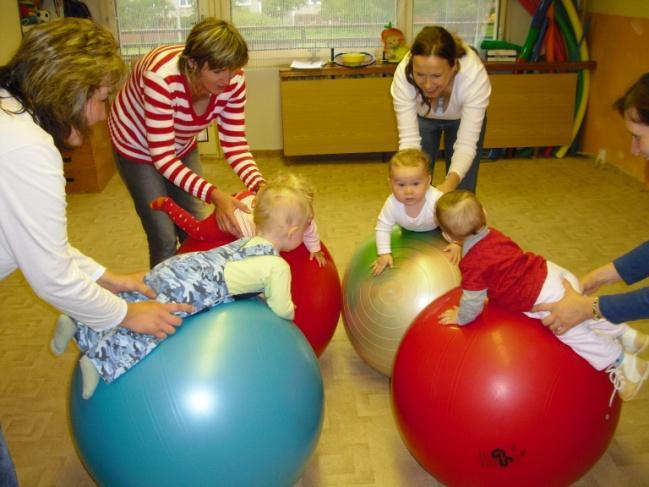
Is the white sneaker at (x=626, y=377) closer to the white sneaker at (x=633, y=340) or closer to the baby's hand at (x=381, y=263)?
the white sneaker at (x=633, y=340)

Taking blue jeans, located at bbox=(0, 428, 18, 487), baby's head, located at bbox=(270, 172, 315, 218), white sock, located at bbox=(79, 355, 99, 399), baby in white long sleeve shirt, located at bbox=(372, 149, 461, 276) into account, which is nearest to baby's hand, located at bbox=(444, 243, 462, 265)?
baby in white long sleeve shirt, located at bbox=(372, 149, 461, 276)

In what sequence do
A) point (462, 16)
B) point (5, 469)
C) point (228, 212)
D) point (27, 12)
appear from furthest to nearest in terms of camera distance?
point (462, 16) → point (27, 12) → point (228, 212) → point (5, 469)

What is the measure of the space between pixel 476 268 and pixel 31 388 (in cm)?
185

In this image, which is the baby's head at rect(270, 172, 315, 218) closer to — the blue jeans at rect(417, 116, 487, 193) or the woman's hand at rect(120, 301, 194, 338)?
the woman's hand at rect(120, 301, 194, 338)

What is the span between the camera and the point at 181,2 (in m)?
5.66

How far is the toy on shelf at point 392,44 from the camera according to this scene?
5.60 m

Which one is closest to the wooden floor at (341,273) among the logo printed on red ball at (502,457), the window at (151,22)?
the logo printed on red ball at (502,457)

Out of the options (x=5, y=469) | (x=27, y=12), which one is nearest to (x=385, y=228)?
(x=5, y=469)

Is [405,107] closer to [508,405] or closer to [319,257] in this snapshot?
[319,257]

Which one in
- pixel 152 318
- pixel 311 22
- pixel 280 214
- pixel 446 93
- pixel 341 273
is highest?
pixel 311 22

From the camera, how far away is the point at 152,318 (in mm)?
1655

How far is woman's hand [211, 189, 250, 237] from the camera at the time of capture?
2.21m

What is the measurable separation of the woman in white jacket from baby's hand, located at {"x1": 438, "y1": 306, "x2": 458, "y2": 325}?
3.24 ft

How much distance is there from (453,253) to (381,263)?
10.3 inches
